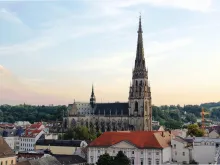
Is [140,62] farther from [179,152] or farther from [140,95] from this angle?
[179,152]

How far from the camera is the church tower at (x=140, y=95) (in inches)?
5094

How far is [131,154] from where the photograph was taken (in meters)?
71.4

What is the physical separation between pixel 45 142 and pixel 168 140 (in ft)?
114

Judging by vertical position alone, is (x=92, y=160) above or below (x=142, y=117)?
below

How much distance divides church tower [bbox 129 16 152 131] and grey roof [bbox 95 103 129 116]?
3.60 metres

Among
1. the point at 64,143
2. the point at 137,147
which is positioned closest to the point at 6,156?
the point at 137,147

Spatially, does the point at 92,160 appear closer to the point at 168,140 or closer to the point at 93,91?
the point at 168,140

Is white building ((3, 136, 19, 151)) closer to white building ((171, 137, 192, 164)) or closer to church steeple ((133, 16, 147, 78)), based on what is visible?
church steeple ((133, 16, 147, 78))

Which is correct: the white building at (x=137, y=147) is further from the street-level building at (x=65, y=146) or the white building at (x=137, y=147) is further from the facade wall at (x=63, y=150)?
the facade wall at (x=63, y=150)

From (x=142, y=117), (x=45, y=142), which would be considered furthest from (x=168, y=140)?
(x=142, y=117)

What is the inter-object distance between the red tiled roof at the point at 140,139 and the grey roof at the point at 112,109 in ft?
188

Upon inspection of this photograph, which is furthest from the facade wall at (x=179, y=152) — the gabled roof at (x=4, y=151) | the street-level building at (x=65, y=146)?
the gabled roof at (x=4, y=151)

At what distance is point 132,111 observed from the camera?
131 meters

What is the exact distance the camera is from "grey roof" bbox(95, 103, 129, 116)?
134 meters
